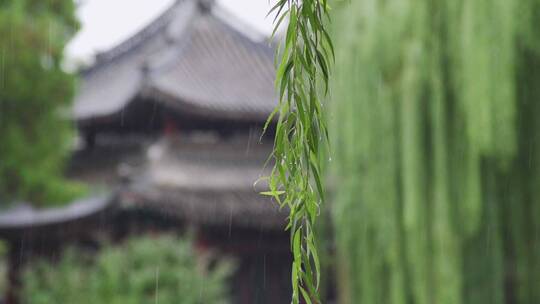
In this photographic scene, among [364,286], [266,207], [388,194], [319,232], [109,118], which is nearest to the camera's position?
[388,194]

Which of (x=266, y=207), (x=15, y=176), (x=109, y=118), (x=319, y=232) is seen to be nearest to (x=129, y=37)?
(x=109, y=118)

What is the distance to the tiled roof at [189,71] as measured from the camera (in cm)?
897

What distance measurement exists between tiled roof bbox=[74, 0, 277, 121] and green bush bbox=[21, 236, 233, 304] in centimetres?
269

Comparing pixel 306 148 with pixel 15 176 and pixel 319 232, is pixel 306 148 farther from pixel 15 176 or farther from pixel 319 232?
pixel 15 176

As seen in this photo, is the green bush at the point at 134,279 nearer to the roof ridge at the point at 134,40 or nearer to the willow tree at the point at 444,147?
the willow tree at the point at 444,147

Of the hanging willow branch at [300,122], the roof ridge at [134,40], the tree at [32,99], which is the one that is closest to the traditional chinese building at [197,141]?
the roof ridge at [134,40]

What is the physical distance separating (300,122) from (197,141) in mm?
8769

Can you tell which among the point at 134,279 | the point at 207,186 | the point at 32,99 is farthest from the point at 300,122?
the point at 207,186

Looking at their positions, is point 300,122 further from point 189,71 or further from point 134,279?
point 189,71

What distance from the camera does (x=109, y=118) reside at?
9.83 metres

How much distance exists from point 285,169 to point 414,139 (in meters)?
3.45

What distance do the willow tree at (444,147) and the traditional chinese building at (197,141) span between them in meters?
3.58

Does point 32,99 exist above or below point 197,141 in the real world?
above

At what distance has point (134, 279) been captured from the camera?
5.42 metres
